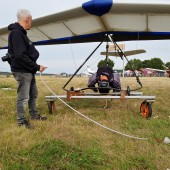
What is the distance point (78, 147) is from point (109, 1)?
9.44ft

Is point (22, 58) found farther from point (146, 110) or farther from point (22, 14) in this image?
point (146, 110)

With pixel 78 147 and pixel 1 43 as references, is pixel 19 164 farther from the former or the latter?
pixel 1 43

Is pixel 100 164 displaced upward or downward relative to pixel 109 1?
downward

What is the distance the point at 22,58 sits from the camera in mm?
4441

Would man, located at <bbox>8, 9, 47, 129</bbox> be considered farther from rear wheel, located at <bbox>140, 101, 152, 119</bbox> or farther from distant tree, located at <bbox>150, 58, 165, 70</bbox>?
distant tree, located at <bbox>150, 58, 165, 70</bbox>

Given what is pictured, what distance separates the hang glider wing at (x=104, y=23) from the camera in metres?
5.18

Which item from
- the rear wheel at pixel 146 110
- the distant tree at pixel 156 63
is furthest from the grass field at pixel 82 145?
the distant tree at pixel 156 63

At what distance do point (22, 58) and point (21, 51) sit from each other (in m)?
0.12

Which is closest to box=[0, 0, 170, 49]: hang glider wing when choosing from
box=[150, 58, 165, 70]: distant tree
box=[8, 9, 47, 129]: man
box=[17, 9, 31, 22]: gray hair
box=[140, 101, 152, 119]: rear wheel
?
box=[17, 9, 31, 22]: gray hair

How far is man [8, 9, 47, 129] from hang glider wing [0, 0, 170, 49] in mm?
1413

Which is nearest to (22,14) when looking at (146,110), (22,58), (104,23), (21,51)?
(21,51)

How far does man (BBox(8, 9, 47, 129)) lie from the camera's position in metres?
4.42

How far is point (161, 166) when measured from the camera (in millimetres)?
2986

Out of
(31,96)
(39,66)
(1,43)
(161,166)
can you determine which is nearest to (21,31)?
(39,66)
